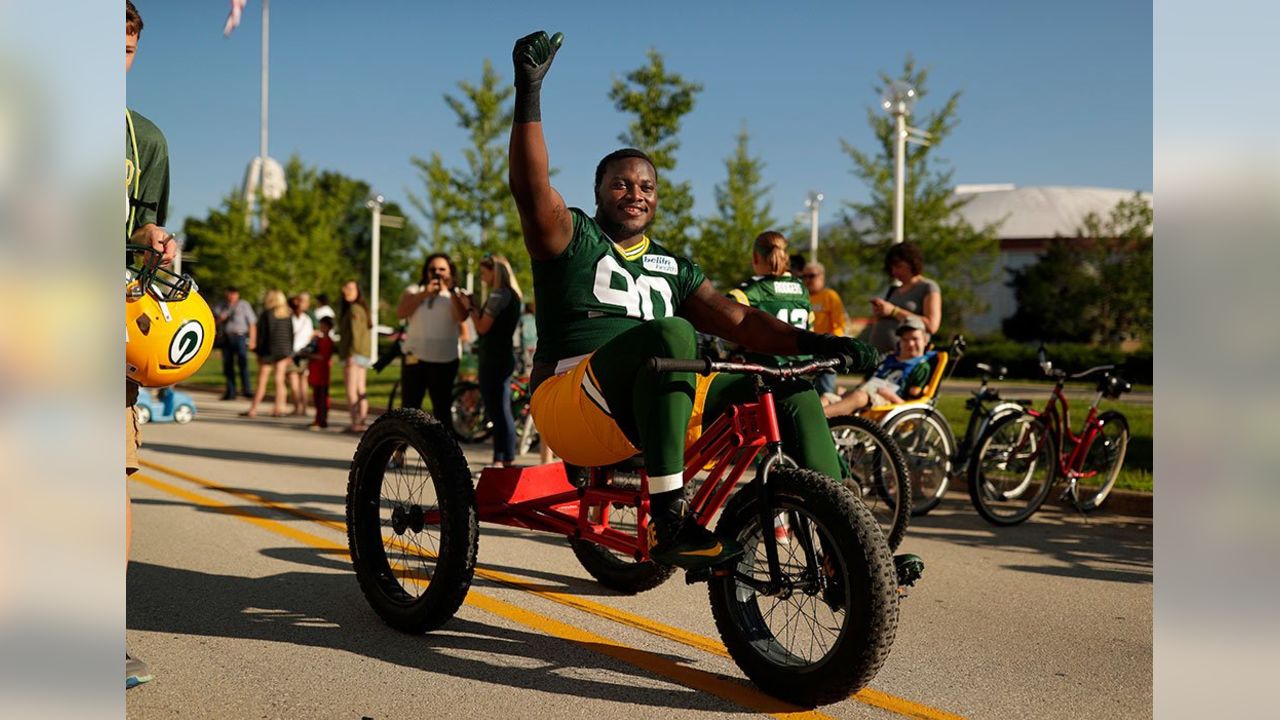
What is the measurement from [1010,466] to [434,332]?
4.64 m

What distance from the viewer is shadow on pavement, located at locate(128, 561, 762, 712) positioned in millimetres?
3840

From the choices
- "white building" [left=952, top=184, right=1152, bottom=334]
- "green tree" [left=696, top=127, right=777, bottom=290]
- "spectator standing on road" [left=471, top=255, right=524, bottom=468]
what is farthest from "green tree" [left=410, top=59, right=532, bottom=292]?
"white building" [left=952, top=184, right=1152, bottom=334]

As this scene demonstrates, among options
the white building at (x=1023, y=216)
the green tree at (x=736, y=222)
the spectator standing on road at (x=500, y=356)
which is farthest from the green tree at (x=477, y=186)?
the white building at (x=1023, y=216)

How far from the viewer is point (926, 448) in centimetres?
808

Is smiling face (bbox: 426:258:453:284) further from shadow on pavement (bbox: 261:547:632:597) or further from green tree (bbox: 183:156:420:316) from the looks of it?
green tree (bbox: 183:156:420:316)

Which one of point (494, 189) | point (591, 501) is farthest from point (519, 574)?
point (494, 189)

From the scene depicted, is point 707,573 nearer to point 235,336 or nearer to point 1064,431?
point 1064,431

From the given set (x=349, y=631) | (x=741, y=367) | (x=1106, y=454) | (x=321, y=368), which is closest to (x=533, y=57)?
(x=741, y=367)

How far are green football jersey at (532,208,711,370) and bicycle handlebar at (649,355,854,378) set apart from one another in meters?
0.69

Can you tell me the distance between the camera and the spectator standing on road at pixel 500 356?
898 cm

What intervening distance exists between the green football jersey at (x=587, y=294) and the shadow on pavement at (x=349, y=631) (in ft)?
3.57
